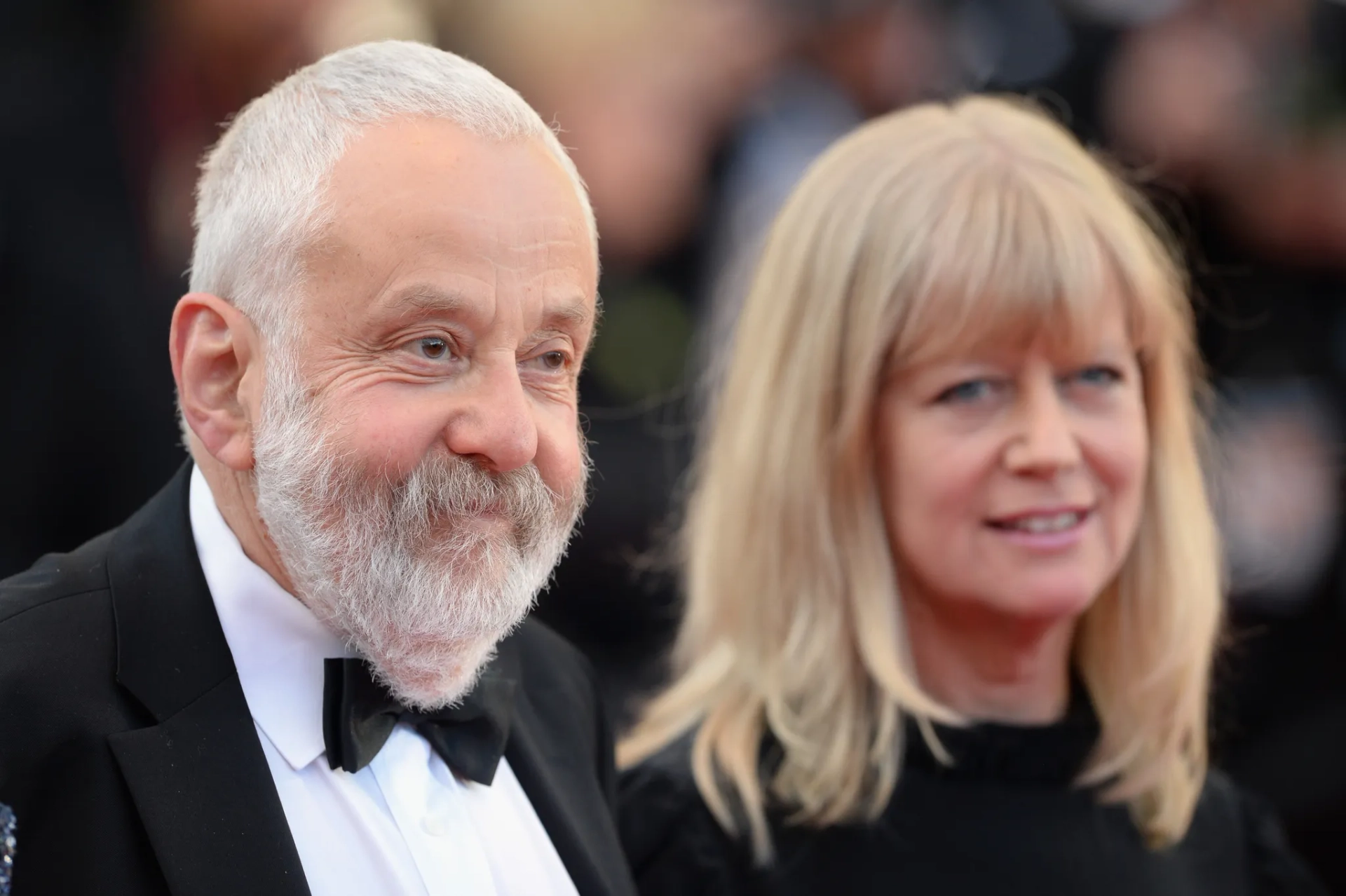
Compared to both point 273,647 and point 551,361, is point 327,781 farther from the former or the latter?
point 551,361

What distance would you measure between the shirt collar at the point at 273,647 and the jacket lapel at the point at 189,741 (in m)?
0.02

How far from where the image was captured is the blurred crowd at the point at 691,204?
3188 millimetres

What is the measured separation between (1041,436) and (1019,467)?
6 centimetres

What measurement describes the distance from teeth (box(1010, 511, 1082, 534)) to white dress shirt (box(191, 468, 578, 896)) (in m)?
1.08

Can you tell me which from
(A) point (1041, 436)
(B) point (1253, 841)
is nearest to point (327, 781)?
(A) point (1041, 436)

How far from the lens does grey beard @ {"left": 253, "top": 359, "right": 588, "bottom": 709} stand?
5.62 feet

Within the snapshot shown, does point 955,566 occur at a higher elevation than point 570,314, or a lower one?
lower

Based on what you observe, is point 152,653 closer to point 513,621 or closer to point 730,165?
point 513,621

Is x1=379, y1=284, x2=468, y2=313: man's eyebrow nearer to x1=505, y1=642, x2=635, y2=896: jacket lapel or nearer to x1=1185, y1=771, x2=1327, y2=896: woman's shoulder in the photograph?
x1=505, y1=642, x2=635, y2=896: jacket lapel

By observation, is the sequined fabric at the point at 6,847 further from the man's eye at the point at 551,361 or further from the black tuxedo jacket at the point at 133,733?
the man's eye at the point at 551,361

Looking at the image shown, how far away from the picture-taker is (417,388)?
1712mm

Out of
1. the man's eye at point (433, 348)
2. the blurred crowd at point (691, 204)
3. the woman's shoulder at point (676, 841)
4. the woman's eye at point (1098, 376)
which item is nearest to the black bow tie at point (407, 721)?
the man's eye at point (433, 348)

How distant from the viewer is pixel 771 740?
108 inches

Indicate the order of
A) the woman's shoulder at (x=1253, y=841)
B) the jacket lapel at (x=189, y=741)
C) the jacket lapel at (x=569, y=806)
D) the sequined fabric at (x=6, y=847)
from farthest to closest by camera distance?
the woman's shoulder at (x=1253, y=841)
the jacket lapel at (x=569, y=806)
the jacket lapel at (x=189, y=741)
the sequined fabric at (x=6, y=847)
